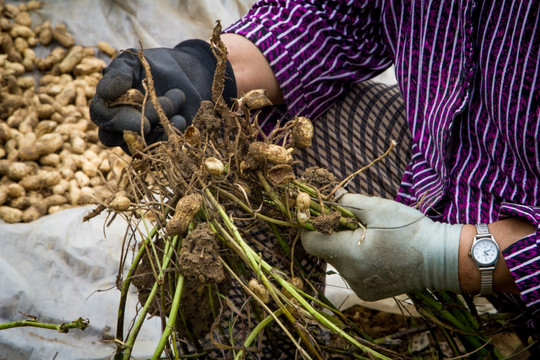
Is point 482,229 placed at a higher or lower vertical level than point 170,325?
higher

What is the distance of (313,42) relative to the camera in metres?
1.24

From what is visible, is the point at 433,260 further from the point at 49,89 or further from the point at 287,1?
the point at 49,89

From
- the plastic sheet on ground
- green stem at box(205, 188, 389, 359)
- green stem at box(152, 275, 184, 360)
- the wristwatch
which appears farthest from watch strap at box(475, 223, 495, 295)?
the plastic sheet on ground

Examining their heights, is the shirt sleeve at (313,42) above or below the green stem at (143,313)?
above

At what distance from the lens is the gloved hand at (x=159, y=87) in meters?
1.01

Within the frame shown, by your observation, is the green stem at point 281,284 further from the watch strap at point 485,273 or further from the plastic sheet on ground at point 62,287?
the plastic sheet on ground at point 62,287

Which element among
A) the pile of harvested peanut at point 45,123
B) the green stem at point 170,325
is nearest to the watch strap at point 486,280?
the green stem at point 170,325

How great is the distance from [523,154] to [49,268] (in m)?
1.19

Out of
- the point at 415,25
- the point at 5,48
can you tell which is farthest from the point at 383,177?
the point at 5,48

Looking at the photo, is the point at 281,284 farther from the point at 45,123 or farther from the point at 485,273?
the point at 45,123

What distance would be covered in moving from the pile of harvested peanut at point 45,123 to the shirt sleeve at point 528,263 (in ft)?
4.45

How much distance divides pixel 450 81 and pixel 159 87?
22.2 inches

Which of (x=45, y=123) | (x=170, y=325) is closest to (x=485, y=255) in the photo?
(x=170, y=325)

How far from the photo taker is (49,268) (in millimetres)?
1492
